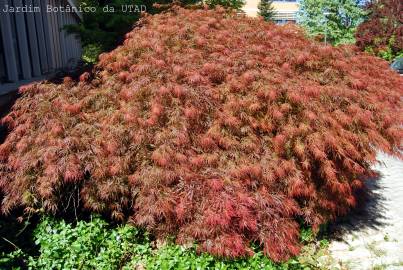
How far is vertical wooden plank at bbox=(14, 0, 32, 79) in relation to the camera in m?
6.01

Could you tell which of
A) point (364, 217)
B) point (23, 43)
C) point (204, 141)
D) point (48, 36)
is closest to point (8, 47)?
point (23, 43)

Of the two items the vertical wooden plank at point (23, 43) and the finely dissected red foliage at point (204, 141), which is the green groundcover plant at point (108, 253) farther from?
the vertical wooden plank at point (23, 43)

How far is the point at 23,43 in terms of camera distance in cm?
610

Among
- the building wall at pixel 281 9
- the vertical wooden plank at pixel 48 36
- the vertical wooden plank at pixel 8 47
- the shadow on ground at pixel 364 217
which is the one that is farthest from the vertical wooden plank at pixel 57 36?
the building wall at pixel 281 9

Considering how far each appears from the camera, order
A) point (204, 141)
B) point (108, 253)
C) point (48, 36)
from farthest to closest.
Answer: point (48, 36) < point (204, 141) < point (108, 253)

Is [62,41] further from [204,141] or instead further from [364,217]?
[364,217]

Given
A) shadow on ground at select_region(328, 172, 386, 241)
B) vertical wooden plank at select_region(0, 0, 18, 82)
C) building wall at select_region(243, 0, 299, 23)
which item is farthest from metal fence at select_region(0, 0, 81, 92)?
building wall at select_region(243, 0, 299, 23)

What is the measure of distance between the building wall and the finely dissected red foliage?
Answer: 35.4m

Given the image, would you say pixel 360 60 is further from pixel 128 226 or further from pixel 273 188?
pixel 128 226

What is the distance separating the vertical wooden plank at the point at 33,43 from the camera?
652 centimetres

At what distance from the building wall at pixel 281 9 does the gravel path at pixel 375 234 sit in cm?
3442

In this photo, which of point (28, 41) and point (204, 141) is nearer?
point (204, 141)

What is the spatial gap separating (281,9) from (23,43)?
36.9 metres

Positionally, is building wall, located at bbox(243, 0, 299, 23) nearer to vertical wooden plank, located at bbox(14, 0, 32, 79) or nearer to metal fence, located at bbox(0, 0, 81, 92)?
metal fence, located at bbox(0, 0, 81, 92)
